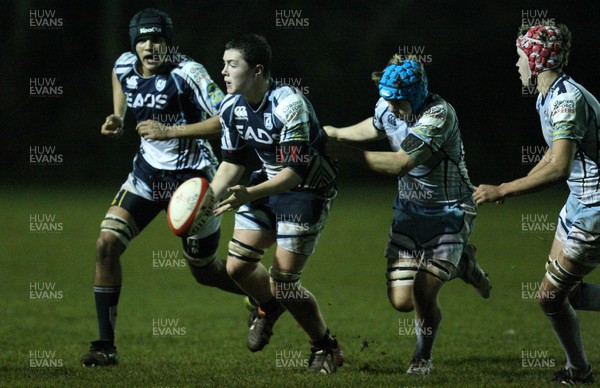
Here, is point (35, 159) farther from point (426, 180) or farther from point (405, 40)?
point (426, 180)

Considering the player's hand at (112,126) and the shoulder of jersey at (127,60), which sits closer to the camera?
the player's hand at (112,126)

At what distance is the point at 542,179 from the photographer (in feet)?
19.1

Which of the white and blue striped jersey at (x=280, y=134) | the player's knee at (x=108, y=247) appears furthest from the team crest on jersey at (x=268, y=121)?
the player's knee at (x=108, y=247)

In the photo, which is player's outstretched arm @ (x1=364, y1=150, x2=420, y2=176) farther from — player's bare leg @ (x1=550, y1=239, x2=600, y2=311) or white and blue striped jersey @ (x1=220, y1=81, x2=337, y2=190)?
player's bare leg @ (x1=550, y1=239, x2=600, y2=311)

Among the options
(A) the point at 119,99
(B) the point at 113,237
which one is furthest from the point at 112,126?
(B) the point at 113,237

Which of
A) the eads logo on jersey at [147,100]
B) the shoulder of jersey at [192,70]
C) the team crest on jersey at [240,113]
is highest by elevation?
the shoulder of jersey at [192,70]

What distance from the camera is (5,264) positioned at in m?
13.0

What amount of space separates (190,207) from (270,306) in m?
1.29

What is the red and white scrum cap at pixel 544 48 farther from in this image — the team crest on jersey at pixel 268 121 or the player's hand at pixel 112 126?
the player's hand at pixel 112 126

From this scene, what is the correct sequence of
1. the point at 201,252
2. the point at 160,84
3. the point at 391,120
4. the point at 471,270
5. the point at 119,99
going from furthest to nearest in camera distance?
the point at 119,99
the point at 201,252
the point at 160,84
the point at 471,270
the point at 391,120

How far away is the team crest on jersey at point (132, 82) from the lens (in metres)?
7.89

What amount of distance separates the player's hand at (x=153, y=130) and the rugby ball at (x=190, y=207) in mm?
942

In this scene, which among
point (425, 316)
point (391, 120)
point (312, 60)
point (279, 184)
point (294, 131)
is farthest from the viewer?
point (312, 60)

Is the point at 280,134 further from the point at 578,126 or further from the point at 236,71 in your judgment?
the point at 578,126
